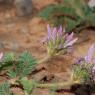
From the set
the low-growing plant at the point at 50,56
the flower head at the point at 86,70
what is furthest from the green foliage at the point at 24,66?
the flower head at the point at 86,70

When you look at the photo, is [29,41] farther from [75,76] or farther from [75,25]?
[75,76]

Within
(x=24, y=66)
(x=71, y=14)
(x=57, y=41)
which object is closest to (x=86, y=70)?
(x=57, y=41)

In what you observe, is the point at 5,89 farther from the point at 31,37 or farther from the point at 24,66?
the point at 31,37

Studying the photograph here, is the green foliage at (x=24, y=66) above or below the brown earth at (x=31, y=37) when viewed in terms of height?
below

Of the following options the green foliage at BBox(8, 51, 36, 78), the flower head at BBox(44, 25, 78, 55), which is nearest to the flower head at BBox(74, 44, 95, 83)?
the flower head at BBox(44, 25, 78, 55)

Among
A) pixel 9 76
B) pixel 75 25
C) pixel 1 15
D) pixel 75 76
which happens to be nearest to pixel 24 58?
pixel 9 76

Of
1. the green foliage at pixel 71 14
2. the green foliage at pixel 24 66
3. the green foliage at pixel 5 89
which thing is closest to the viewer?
→ the green foliage at pixel 5 89

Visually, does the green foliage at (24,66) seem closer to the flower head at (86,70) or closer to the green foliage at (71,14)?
the flower head at (86,70)
